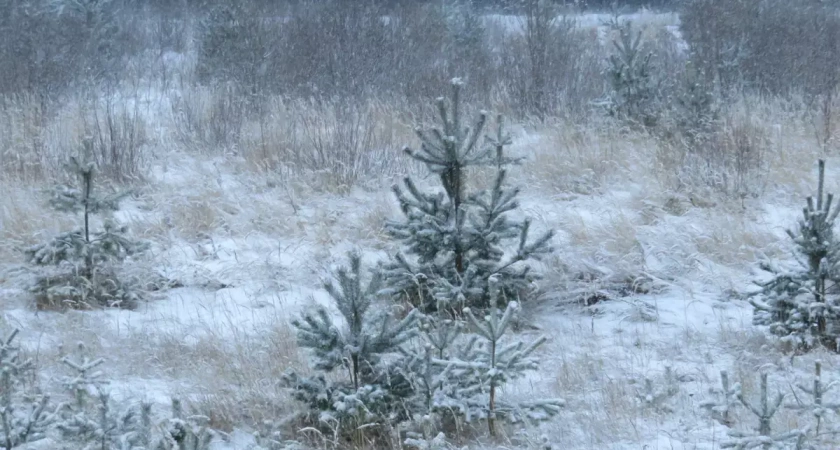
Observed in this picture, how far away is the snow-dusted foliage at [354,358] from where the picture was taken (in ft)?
12.1

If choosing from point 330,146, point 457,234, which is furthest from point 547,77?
point 457,234

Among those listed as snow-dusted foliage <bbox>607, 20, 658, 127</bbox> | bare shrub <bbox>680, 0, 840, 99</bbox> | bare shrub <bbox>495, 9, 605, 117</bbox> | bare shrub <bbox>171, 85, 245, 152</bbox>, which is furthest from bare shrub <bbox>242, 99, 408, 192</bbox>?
bare shrub <bbox>680, 0, 840, 99</bbox>

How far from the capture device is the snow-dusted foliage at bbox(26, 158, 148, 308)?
17.5ft

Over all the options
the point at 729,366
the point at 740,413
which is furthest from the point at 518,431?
the point at 729,366

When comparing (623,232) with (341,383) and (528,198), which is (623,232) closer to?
(528,198)

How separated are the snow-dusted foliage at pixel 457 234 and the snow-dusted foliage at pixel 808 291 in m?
1.23

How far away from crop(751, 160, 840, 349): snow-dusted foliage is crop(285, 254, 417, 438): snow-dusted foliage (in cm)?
201

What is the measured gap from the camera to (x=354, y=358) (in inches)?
Result: 147

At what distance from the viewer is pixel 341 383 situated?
12.6 feet

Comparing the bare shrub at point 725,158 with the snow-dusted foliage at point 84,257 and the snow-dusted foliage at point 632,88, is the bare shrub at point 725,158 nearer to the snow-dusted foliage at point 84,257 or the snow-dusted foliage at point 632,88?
the snow-dusted foliage at point 632,88

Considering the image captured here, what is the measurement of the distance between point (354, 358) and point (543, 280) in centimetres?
208

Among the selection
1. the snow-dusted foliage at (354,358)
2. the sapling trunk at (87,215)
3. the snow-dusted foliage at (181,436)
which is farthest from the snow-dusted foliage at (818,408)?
the sapling trunk at (87,215)

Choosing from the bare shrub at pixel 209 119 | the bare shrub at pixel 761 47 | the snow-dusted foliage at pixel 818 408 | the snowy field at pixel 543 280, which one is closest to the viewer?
the snow-dusted foliage at pixel 818 408

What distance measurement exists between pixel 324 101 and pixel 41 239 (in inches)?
173
